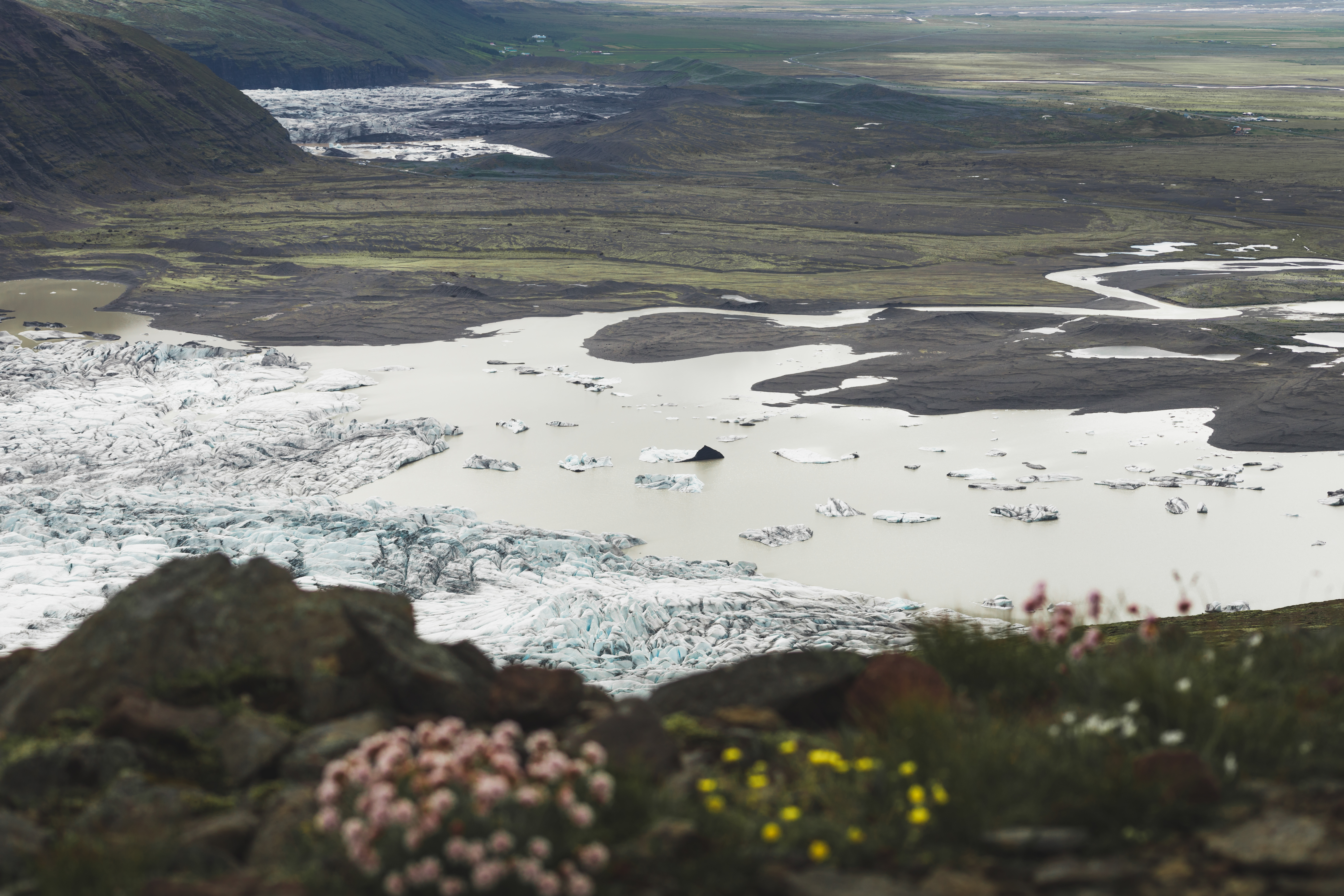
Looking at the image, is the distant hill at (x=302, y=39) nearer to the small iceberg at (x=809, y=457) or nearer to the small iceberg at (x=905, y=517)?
the small iceberg at (x=809, y=457)

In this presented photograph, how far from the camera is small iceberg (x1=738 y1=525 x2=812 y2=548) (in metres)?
14.2

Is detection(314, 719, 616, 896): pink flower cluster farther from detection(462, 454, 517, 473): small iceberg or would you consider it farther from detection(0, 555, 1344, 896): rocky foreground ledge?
detection(462, 454, 517, 473): small iceberg

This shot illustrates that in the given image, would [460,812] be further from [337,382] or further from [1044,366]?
[1044,366]

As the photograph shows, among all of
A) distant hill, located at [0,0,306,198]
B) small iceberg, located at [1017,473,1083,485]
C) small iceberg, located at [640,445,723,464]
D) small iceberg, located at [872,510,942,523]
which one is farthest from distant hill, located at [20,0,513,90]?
small iceberg, located at [1017,473,1083,485]

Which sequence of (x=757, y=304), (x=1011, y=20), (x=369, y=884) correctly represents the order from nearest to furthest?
(x=369, y=884)
(x=757, y=304)
(x=1011, y=20)

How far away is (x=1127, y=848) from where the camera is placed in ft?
11.9

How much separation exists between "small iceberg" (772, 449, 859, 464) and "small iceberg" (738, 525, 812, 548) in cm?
257

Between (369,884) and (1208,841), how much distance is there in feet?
9.13

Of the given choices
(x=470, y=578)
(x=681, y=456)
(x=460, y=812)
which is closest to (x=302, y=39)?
(x=681, y=456)

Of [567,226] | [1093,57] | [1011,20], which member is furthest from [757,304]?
[1011,20]

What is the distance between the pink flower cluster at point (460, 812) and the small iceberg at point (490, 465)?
43.8ft

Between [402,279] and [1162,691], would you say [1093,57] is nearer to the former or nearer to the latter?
[402,279]

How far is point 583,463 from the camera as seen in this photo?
17.1 metres

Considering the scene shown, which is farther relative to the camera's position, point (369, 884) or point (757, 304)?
point (757, 304)
